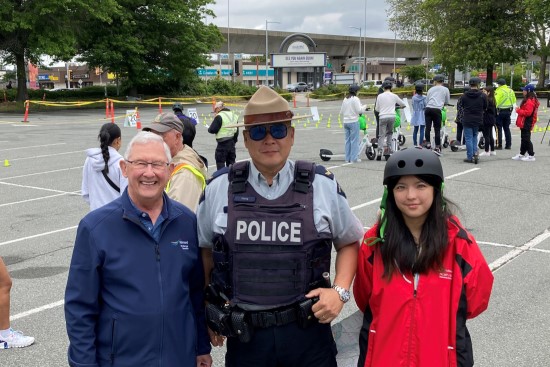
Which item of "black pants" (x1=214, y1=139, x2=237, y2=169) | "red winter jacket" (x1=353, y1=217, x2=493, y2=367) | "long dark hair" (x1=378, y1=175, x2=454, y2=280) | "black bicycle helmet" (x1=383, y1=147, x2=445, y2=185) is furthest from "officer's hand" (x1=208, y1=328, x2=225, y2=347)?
"black pants" (x1=214, y1=139, x2=237, y2=169)

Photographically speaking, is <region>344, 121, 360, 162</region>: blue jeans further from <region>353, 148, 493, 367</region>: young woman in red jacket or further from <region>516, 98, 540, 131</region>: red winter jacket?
<region>353, 148, 493, 367</region>: young woman in red jacket

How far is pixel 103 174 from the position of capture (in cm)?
504

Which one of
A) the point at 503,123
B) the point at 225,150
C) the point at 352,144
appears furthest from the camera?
the point at 503,123

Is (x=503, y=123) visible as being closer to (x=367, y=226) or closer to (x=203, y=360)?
(x=367, y=226)

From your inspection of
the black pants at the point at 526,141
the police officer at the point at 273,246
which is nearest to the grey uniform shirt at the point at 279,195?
the police officer at the point at 273,246

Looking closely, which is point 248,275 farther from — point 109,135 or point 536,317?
point 536,317

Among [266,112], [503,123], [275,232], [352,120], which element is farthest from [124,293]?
[503,123]

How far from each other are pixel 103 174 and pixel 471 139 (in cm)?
1030

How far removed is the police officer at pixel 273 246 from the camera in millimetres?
2410

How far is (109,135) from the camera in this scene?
5113 mm

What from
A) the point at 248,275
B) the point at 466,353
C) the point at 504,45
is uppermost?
the point at 504,45

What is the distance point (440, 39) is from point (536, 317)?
46695 millimetres

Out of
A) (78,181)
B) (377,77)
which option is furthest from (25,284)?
(377,77)

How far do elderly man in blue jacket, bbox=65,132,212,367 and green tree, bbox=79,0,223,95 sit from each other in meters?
40.3
